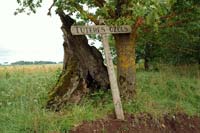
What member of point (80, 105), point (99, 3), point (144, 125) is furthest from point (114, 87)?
point (99, 3)

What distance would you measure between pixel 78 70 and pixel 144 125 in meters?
2.23

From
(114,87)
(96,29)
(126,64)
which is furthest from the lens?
(126,64)

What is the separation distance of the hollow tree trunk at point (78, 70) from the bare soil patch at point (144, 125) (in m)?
1.25

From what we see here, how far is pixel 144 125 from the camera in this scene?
8.07 metres

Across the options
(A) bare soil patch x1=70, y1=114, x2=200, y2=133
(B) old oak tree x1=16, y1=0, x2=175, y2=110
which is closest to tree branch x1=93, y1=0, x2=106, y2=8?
(B) old oak tree x1=16, y1=0, x2=175, y2=110

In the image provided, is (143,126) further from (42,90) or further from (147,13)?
(42,90)

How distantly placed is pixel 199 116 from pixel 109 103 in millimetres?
2431

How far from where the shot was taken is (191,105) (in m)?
10.2

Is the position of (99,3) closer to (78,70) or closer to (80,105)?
A: (78,70)

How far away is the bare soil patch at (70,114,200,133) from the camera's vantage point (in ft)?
24.3


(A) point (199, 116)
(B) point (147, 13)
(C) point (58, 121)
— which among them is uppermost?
(B) point (147, 13)

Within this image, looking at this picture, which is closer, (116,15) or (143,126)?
(143,126)

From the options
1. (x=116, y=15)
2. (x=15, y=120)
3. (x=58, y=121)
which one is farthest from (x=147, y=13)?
(x=15, y=120)

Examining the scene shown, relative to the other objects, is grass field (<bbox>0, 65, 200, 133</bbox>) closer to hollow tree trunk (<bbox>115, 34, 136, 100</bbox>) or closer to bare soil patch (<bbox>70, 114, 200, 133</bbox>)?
bare soil patch (<bbox>70, 114, 200, 133</bbox>)
